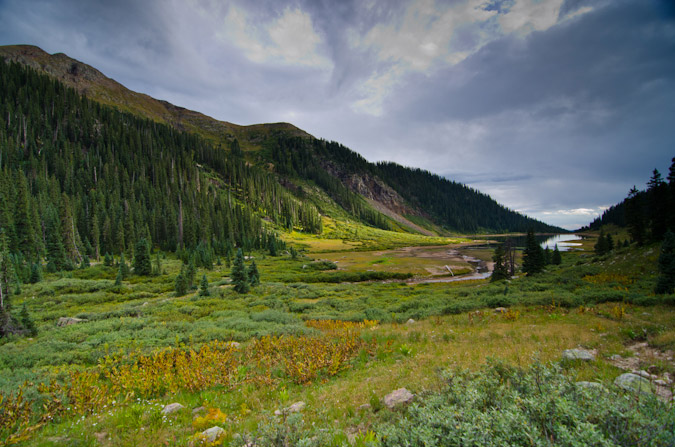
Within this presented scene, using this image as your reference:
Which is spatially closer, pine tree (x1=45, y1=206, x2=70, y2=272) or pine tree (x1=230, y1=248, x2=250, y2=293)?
pine tree (x1=230, y1=248, x2=250, y2=293)

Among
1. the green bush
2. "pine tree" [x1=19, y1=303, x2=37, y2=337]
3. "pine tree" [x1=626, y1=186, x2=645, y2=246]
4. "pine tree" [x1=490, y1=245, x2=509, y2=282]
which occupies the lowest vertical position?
"pine tree" [x1=19, y1=303, x2=37, y2=337]

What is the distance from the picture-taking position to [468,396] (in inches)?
178

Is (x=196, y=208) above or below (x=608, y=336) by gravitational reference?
above

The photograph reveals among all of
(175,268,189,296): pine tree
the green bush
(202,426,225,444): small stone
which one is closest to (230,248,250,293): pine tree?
(175,268,189,296): pine tree

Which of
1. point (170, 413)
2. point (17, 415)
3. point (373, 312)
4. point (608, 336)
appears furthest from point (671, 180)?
point (17, 415)

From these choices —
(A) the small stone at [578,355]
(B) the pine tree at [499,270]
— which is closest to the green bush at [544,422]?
(A) the small stone at [578,355]

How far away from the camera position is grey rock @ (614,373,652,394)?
4.79 metres

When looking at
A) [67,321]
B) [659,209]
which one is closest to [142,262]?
[67,321]

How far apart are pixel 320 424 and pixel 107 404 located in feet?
20.8

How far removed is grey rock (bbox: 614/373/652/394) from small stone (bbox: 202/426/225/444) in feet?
26.3

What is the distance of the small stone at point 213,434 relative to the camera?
4.90m

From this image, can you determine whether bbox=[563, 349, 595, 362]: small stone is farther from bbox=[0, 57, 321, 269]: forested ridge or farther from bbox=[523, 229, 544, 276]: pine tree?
bbox=[0, 57, 321, 269]: forested ridge

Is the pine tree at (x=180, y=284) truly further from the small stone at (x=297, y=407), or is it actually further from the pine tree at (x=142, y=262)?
the small stone at (x=297, y=407)

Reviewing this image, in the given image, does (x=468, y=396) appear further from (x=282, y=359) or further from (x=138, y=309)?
(x=138, y=309)
